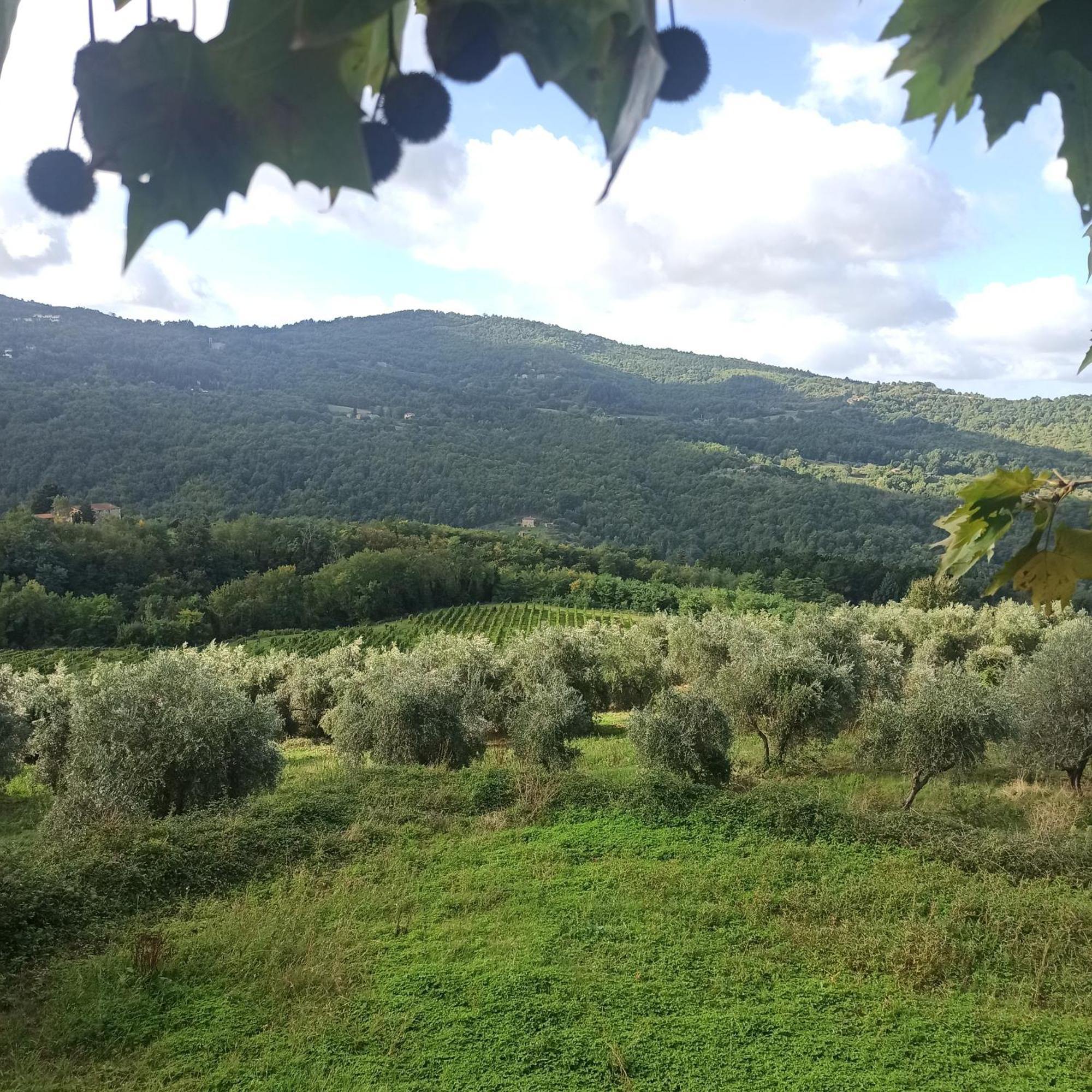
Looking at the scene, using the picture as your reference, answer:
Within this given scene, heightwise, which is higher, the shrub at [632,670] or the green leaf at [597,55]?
the green leaf at [597,55]

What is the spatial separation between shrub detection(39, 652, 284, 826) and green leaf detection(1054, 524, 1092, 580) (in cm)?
1434

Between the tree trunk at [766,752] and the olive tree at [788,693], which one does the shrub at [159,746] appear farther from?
the tree trunk at [766,752]

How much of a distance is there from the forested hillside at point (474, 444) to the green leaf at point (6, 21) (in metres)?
80.1

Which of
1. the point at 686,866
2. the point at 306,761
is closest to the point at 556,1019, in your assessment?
the point at 686,866

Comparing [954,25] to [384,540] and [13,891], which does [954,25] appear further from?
[384,540]

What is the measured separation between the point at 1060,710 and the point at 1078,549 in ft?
63.0

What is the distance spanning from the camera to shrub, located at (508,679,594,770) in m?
19.1

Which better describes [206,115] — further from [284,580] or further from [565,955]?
[284,580]

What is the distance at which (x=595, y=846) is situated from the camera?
12.6 metres

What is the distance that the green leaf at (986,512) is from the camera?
142 centimetres

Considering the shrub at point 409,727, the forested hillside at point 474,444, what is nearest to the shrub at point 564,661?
the shrub at point 409,727

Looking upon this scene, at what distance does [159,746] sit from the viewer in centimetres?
1327

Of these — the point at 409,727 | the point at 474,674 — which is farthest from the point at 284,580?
the point at 409,727

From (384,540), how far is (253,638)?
22929 mm
